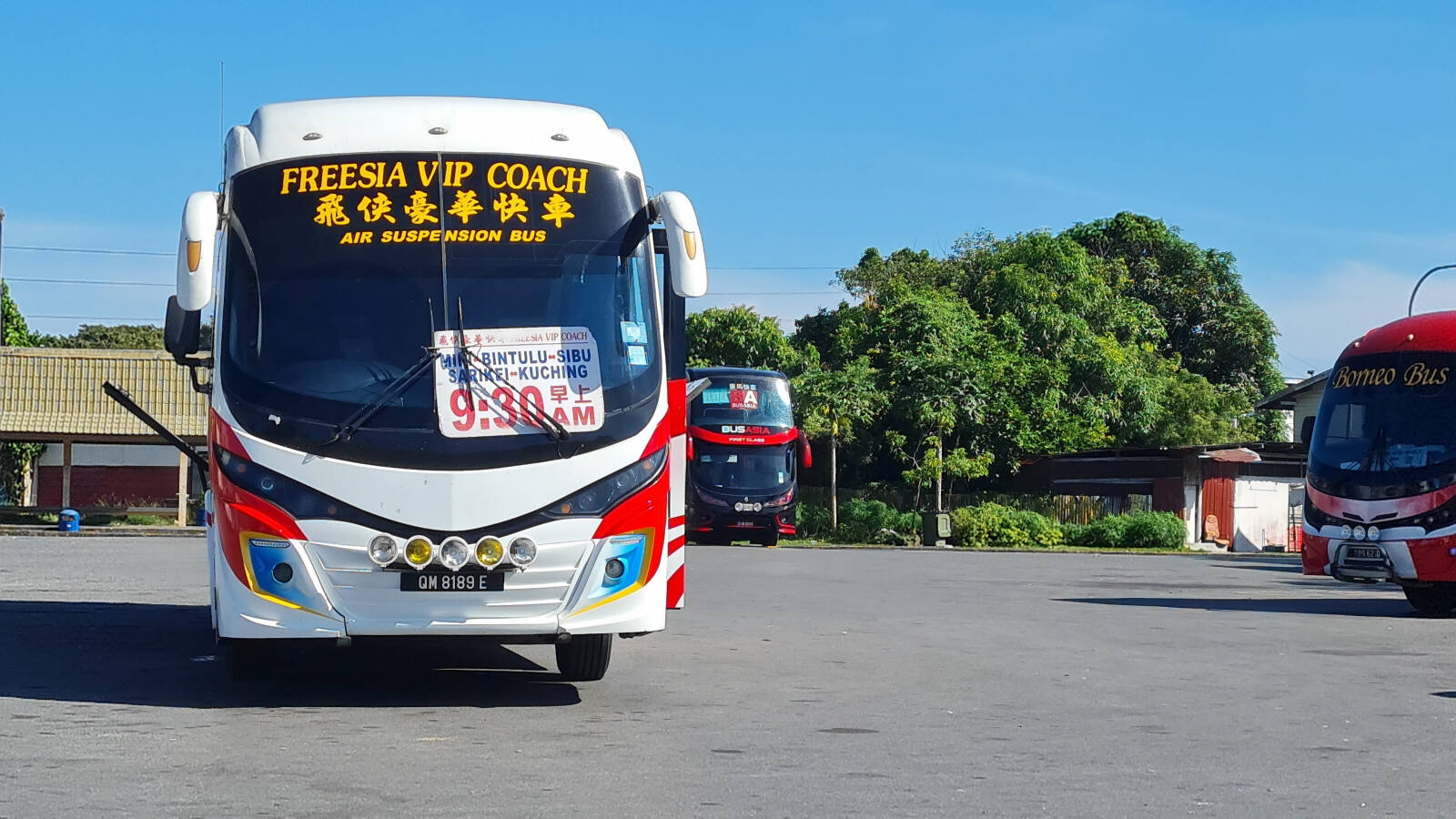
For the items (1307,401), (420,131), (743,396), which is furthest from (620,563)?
(1307,401)

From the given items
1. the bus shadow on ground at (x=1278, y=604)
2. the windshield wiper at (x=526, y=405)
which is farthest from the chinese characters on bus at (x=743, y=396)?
the windshield wiper at (x=526, y=405)

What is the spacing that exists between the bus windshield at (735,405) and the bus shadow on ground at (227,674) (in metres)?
26.7

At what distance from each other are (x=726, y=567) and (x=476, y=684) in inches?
674

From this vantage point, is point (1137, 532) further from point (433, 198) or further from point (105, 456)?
point (105, 456)

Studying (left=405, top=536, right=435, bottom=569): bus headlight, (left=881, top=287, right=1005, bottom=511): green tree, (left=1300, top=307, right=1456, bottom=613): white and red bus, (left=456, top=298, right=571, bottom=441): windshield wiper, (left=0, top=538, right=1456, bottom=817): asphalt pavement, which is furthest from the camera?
(left=881, top=287, right=1005, bottom=511): green tree

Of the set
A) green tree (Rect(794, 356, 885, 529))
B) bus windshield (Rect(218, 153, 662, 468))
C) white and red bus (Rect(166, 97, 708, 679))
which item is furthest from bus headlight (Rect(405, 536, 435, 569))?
green tree (Rect(794, 356, 885, 529))

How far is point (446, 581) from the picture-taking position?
355 inches

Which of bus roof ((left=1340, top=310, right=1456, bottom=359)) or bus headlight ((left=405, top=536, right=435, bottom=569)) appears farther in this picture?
bus roof ((left=1340, top=310, right=1456, bottom=359))

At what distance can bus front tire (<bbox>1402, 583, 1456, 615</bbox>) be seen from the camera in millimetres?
18859

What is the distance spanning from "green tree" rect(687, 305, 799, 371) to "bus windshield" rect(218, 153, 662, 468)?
175 feet

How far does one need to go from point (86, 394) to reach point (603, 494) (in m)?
42.0

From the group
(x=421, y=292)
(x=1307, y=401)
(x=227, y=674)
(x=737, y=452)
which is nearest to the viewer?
(x=421, y=292)

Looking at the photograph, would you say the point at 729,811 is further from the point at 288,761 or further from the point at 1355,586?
the point at 1355,586

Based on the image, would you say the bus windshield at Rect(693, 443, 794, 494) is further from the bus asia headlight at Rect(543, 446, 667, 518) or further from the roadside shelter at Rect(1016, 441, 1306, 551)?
the bus asia headlight at Rect(543, 446, 667, 518)
